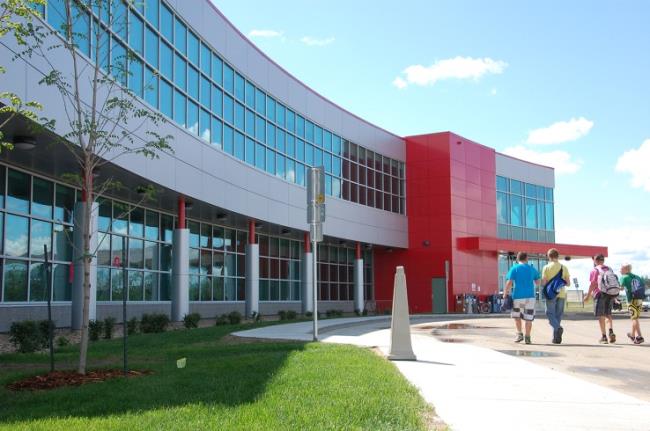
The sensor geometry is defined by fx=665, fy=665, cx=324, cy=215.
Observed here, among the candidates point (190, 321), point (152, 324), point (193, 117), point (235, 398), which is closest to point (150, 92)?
point (193, 117)

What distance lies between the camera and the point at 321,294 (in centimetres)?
3803

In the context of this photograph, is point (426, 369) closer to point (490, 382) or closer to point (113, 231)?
point (490, 382)

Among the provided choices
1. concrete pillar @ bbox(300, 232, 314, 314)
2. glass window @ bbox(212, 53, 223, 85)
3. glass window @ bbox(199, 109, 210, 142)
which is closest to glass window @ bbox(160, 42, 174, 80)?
glass window @ bbox(199, 109, 210, 142)

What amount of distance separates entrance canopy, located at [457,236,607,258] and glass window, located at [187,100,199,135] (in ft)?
74.5

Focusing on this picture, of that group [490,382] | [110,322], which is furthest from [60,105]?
[490,382]

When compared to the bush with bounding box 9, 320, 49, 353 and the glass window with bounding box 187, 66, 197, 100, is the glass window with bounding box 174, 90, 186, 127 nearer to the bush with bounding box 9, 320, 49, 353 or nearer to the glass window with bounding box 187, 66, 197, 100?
the glass window with bounding box 187, 66, 197, 100

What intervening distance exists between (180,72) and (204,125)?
2287 millimetres

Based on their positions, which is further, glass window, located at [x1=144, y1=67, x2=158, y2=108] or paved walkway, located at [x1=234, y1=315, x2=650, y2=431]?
glass window, located at [x1=144, y1=67, x2=158, y2=108]

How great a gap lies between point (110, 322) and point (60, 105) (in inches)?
215

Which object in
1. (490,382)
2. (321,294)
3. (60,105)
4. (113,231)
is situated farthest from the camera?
(321,294)

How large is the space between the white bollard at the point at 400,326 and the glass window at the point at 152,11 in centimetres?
1337

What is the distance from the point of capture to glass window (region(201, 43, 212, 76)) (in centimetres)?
2386

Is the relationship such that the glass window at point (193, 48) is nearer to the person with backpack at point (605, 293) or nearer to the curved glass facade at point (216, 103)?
the curved glass facade at point (216, 103)

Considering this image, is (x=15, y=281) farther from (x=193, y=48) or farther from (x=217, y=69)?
(x=217, y=69)
